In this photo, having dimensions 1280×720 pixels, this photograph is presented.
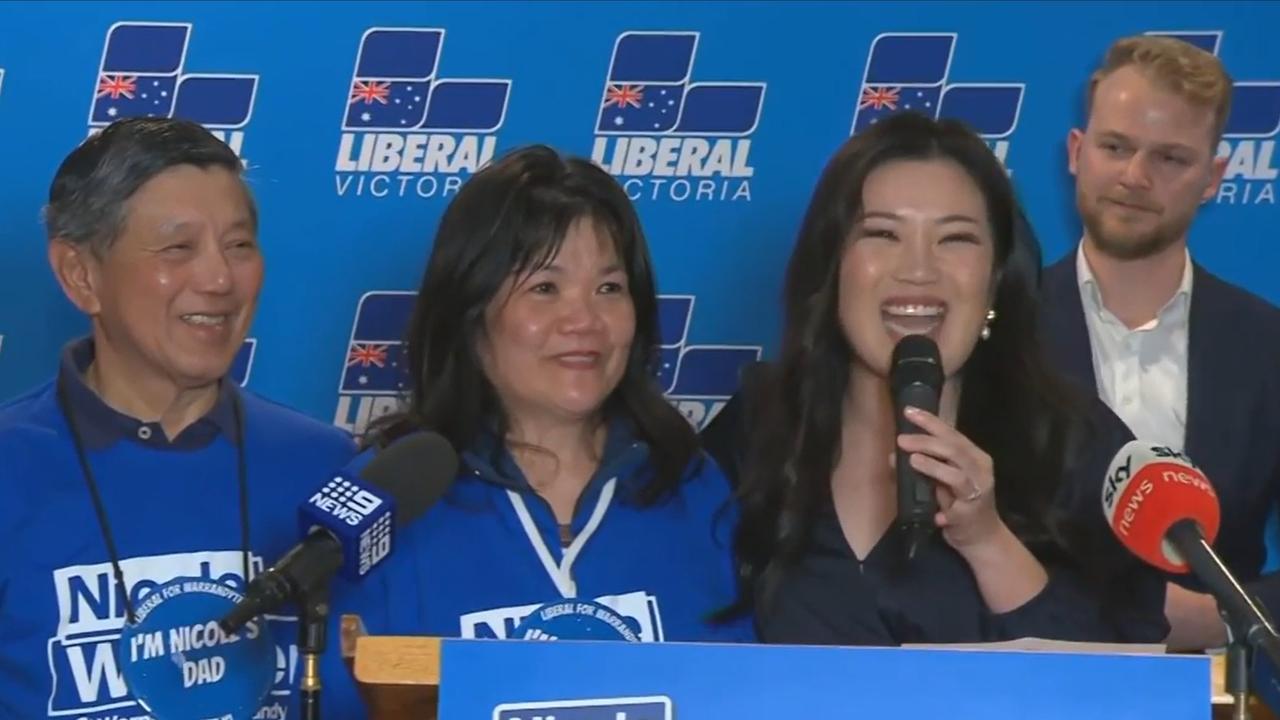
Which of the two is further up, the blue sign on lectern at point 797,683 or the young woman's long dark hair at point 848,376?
the young woman's long dark hair at point 848,376

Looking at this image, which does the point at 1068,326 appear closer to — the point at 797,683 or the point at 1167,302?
the point at 1167,302

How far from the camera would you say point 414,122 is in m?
3.34

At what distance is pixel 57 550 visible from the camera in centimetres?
220

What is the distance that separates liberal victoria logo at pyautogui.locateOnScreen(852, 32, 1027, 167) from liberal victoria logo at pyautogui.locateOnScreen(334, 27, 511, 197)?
67 centimetres

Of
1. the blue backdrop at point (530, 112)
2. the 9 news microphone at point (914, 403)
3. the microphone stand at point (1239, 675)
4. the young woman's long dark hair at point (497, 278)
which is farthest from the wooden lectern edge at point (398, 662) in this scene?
the blue backdrop at point (530, 112)

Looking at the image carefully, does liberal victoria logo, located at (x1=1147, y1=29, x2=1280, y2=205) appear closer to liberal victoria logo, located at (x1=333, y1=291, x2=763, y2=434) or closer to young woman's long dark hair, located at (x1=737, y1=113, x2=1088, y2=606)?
liberal victoria logo, located at (x1=333, y1=291, x2=763, y2=434)

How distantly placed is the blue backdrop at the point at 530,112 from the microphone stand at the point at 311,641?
5.74 ft

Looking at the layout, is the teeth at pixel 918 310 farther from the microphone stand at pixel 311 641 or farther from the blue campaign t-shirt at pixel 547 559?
the microphone stand at pixel 311 641

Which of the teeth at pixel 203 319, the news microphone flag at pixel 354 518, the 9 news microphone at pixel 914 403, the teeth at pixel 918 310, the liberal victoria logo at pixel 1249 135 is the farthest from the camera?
the liberal victoria logo at pixel 1249 135

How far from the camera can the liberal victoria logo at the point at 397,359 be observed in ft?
11.0

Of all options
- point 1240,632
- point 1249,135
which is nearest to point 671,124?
point 1249,135

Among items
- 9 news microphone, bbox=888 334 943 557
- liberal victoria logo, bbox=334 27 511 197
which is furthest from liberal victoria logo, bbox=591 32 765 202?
9 news microphone, bbox=888 334 943 557

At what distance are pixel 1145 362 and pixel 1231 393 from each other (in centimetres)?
15

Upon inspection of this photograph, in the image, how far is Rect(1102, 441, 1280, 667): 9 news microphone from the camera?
1.53 m
